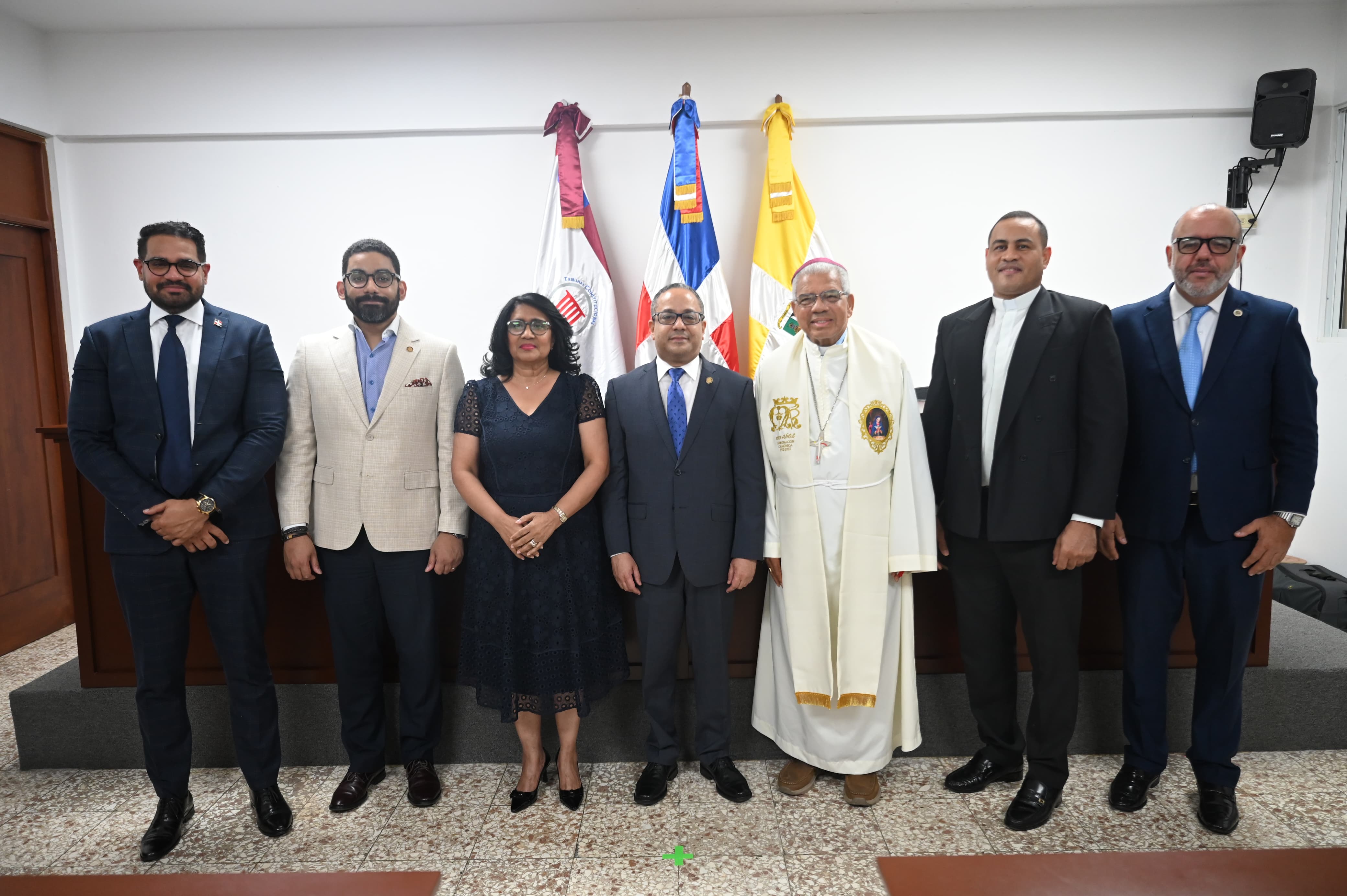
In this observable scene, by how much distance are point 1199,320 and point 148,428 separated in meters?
3.19

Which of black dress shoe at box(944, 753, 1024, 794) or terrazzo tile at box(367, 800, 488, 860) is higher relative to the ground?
black dress shoe at box(944, 753, 1024, 794)

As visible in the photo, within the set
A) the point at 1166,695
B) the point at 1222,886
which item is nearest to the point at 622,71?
the point at 1166,695

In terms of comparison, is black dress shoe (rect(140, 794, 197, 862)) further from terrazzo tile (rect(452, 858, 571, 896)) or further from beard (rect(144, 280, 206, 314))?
beard (rect(144, 280, 206, 314))

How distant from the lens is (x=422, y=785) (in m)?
2.54

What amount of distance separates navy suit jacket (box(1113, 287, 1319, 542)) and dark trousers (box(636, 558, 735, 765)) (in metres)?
1.36

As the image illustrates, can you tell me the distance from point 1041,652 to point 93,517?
3274 millimetres

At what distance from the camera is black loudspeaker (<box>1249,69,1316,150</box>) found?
165 inches

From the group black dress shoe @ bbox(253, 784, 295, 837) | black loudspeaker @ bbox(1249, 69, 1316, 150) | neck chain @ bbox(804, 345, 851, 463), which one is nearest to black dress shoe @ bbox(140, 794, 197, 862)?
black dress shoe @ bbox(253, 784, 295, 837)

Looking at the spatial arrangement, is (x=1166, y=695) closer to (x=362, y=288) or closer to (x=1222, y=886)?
(x=1222, y=886)

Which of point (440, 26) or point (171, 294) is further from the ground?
point (440, 26)

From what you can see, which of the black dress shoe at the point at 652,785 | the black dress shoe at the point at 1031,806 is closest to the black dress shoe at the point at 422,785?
the black dress shoe at the point at 652,785

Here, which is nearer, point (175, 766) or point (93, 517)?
point (175, 766)

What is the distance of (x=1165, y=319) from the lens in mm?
2318

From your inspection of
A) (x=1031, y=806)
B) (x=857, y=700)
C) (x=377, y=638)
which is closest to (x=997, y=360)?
(x=857, y=700)
